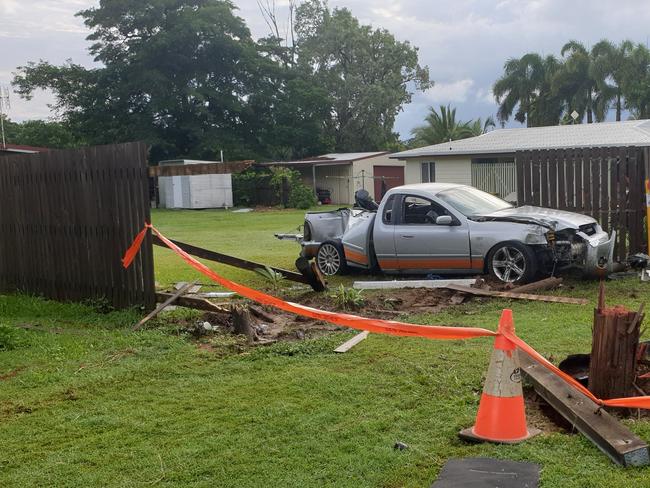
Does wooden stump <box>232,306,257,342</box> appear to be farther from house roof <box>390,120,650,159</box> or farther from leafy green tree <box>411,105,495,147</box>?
leafy green tree <box>411,105,495,147</box>

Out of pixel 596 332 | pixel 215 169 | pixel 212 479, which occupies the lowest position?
pixel 212 479

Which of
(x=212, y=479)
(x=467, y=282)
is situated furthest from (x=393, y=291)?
(x=212, y=479)

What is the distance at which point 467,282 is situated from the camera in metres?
10.3

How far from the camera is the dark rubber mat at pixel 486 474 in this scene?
3789 millimetres

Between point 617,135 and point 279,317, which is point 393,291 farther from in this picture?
point 617,135

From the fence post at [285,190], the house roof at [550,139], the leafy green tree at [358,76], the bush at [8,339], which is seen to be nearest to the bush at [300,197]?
the fence post at [285,190]

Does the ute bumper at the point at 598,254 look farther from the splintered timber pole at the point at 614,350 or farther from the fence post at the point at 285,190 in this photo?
the fence post at the point at 285,190

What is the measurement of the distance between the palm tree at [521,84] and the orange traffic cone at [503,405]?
55.6 m

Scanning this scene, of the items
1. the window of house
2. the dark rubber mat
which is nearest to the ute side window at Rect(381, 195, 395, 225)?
the dark rubber mat

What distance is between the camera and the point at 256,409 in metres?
5.23

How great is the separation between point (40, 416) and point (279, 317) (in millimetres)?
3682

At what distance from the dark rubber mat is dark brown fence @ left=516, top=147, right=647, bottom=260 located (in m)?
8.92

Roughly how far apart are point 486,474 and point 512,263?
6710 millimetres

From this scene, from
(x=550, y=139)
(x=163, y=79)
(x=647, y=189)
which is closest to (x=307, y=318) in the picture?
(x=647, y=189)
